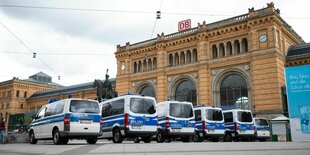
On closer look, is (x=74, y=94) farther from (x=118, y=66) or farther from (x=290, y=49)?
(x=290, y=49)

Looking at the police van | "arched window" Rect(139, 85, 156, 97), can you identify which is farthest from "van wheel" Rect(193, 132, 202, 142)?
"arched window" Rect(139, 85, 156, 97)

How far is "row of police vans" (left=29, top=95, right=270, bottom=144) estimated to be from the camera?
12.6 meters

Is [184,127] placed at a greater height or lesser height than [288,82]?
lesser

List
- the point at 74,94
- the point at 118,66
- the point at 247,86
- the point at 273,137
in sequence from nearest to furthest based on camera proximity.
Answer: the point at 273,137
the point at 247,86
the point at 118,66
the point at 74,94

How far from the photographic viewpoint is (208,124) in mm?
18141

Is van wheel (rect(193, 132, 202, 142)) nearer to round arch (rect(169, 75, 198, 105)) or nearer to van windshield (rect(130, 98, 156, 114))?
van windshield (rect(130, 98, 156, 114))

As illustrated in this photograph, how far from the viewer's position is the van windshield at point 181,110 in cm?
1634

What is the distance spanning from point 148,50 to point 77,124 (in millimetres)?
25157

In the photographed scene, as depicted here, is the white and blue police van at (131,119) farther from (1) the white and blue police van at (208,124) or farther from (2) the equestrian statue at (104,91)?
(2) the equestrian statue at (104,91)

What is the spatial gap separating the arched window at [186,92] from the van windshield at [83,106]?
19.8 metres

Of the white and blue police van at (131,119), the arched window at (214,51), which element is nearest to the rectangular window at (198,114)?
the white and blue police van at (131,119)

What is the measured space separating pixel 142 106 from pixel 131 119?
1.02 meters

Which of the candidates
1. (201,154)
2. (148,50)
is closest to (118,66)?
(148,50)

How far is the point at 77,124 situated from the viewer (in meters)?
12.4
